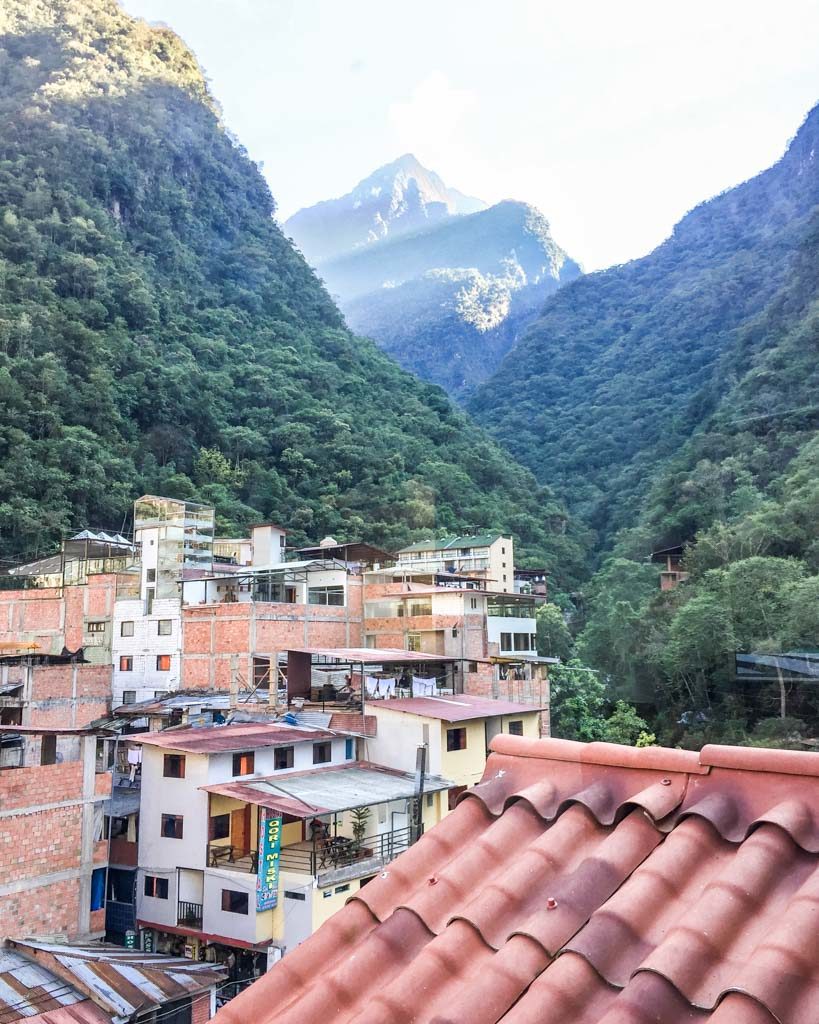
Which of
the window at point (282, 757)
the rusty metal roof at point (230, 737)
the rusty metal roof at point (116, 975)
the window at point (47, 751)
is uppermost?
the window at point (47, 751)

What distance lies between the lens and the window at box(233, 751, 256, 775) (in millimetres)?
16453

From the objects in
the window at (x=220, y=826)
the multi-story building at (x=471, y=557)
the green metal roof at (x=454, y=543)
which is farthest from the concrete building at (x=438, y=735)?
the green metal roof at (x=454, y=543)

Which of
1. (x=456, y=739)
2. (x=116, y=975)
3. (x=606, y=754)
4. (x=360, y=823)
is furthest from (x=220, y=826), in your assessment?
(x=606, y=754)

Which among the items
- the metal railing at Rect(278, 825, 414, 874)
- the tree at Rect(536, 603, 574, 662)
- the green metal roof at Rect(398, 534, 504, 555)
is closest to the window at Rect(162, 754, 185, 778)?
the metal railing at Rect(278, 825, 414, 874)

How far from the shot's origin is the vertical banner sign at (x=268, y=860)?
47.3 ft

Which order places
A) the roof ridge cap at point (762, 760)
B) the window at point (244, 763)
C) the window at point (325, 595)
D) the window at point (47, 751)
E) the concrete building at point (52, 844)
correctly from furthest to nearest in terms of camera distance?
the window at point (325, 595)
the window at point (244, 763)
the window at point (47, 751)
the concrete building at point (52, 844)
the roof ridge cap at point (762, 760)

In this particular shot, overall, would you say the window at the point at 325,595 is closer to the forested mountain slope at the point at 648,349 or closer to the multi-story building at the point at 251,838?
the multi-story building at the point at 251,838

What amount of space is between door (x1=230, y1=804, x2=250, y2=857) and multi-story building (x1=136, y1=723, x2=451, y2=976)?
0.07 feet

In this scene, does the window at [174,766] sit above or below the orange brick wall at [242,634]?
below

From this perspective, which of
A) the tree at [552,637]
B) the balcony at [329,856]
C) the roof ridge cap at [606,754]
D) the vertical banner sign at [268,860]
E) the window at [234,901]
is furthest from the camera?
the tree at [552,637]

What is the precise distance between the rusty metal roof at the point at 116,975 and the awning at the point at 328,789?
297 centimetres

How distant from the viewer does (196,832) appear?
52.2ft

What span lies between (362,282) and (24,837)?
185192 mm

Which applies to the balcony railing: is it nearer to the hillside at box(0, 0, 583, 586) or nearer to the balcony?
the balcony
